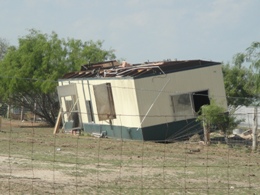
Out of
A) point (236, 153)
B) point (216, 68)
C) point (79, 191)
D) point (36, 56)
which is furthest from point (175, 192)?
point (36, 56)

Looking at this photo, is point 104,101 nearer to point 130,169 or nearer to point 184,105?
point 184,105

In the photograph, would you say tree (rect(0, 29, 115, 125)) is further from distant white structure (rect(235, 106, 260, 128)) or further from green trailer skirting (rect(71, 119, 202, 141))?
green trailer skirting (rect(71, 119, 202, 141))

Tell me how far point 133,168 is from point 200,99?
12607mm

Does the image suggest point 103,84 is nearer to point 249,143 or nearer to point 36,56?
point 249,143

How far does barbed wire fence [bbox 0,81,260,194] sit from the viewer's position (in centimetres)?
1384

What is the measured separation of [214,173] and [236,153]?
240 inches

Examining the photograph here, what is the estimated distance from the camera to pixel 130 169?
17641mm

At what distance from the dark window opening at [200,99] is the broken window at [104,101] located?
3.65 meters

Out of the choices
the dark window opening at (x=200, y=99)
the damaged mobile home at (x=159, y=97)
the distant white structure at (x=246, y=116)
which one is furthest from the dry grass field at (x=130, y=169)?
the dark window opening at (x=200, y=99)

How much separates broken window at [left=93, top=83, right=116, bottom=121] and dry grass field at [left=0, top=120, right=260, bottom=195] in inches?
192

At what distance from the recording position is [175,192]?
539 inches

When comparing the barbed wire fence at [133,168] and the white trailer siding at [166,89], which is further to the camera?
the white trailer siding at [166,89]

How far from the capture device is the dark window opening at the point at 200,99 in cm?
2926

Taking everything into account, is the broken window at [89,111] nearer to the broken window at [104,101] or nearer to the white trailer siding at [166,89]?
the broken window at [104,101]
